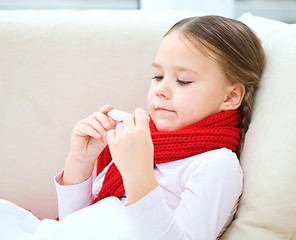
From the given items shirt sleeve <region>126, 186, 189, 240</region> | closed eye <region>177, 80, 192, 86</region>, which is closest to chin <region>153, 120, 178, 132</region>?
closed eye <region>177, 80, 192, 86</region>

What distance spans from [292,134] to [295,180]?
0.32 feet

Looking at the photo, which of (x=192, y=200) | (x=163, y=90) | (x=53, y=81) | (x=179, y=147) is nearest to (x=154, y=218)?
(x=192, y=200)

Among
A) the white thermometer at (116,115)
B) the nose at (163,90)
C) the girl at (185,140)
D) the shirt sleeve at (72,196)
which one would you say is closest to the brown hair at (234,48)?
the girl at (185,140)

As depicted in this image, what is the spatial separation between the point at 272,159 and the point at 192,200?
0.64 feet

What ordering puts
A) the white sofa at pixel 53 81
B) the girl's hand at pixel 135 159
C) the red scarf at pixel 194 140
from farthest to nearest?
the white sofa at pixel 53 81 → the red scarf at pixel 194 140 → the girl's hand at pixel 135 159

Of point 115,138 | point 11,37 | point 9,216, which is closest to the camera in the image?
point 115,138

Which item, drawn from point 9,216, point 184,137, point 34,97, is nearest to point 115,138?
point 184,137

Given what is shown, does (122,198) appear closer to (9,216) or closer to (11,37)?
(9,216)

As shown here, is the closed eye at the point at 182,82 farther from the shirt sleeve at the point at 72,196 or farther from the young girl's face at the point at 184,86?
the shirt sleeve at the point at 72,196

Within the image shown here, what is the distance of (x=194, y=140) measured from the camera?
2.77 ft

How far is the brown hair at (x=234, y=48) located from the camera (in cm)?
89

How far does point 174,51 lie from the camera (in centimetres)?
89

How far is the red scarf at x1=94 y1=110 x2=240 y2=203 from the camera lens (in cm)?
85

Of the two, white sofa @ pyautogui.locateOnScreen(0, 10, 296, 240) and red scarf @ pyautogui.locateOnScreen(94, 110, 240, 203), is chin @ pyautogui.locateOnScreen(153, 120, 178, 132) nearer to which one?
red scarf @ pyautogui.locateOnScreen(94, 110, 240, 203)
